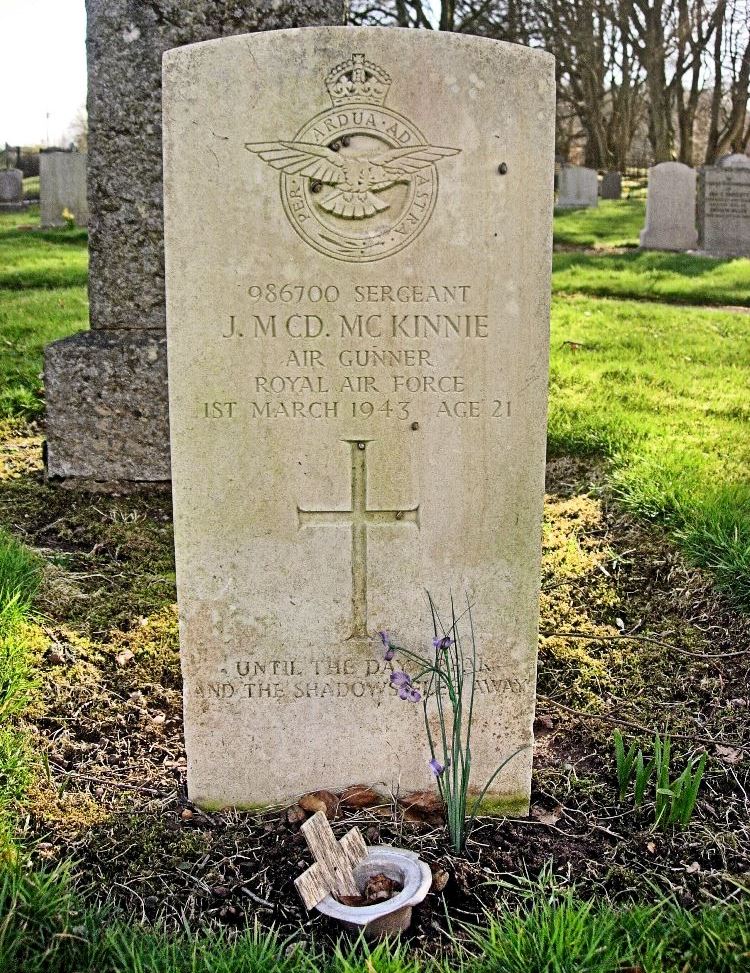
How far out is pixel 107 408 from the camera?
4574 mm

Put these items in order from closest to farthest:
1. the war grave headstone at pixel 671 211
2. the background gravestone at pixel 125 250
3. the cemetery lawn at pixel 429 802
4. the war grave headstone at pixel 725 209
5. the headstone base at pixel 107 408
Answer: the cemetery lawn at pixel 429 802, the background gravestone at pixel 125 250, the headstone base at pixel 107 408, the war grave headstone at pixel 725 209, the war grave headstone at pixel 671 211

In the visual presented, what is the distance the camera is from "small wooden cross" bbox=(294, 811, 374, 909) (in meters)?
2.31

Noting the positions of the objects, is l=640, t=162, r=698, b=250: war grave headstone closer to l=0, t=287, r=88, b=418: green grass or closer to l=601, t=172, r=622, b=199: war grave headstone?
l=0, t=287, r=88, b=418: green grass

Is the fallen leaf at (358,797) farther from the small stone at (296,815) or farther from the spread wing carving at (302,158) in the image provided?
the spread wing carving at (302,158)

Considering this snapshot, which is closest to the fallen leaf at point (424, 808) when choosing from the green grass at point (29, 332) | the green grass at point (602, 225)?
the green grass at point (29, 332)

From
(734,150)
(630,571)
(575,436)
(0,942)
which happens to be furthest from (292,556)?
(734,150)

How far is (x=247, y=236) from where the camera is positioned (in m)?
2.40

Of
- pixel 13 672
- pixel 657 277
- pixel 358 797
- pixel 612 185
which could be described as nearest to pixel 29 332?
pixel 13 672

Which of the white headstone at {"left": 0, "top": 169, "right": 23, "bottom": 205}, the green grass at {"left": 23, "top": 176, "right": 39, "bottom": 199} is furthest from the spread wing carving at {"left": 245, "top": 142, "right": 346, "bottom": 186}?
the green grass at {"left": 23, "top": 176, "right": 39, "bottom": 199}

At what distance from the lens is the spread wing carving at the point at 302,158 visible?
2.36 metres

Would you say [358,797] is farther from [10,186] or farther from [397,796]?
[10,186]

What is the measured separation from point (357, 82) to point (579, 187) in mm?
21665

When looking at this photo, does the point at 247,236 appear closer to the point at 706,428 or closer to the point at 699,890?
the point at 699,890

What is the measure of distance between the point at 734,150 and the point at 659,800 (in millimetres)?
30092
